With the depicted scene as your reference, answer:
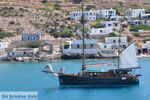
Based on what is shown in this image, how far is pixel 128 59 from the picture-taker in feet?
137

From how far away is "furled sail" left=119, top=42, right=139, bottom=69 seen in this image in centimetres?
4162

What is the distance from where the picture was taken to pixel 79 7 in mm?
95188

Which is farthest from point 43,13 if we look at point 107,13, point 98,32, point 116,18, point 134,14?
point 98,32

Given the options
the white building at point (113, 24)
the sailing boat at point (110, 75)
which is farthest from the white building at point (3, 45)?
the sailing boat at point (110, 75)

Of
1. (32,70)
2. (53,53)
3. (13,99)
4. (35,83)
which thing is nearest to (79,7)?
(53,53)

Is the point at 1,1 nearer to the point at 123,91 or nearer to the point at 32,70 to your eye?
the point at 32,70

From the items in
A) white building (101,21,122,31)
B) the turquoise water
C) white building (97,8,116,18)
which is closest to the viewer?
the turquoise water

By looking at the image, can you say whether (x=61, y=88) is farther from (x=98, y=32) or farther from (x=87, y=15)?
(x=87, y=15)

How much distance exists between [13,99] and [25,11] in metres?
58.2

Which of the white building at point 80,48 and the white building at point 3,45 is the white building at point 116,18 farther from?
the white building at point 3,45

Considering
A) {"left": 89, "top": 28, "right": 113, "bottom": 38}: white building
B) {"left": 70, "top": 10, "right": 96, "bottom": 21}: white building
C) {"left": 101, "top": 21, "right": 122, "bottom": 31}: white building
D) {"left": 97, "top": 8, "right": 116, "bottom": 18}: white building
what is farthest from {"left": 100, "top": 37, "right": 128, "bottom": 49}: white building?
{"left": 97, "top": 8, "right": 116, "bottom": 18}: white building

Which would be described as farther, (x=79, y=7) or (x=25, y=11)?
(x=79, y=7)

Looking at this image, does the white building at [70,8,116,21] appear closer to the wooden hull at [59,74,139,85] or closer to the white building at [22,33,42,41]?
the white building at [22,33,42,41]

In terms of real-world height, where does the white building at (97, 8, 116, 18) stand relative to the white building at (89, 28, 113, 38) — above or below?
above
